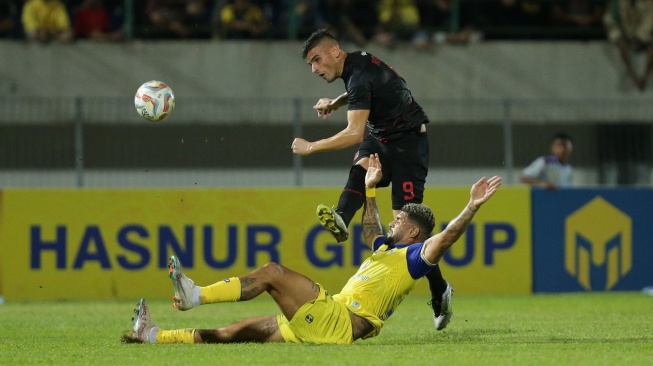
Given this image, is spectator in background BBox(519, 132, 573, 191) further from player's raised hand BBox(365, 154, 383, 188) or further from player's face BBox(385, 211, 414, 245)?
player's face BBox(385, 211, 414, 245)

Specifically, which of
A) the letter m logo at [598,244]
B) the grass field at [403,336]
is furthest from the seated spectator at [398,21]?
the grass field at [403,336]

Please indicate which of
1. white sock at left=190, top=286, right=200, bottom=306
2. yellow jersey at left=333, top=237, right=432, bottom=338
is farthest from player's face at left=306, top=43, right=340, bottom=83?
white sock at left=190, top=286, right=200, bottom=306

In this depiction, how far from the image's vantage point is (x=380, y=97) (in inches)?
393

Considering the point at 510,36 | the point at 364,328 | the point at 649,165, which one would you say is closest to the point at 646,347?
the point at 364,328

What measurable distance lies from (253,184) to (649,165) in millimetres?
5778

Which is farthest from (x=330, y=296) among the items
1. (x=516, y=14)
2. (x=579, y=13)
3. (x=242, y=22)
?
(x=579, y=13)

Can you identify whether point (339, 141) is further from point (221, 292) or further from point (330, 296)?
point (221, 292)

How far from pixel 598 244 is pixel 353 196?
22.7ft

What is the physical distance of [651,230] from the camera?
16031 millimetres

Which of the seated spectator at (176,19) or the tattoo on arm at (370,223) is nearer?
the tattoo on arm at (370,223)

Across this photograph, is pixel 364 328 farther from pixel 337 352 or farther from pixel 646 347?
pixel 646 347

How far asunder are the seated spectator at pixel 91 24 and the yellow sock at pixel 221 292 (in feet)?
34.4

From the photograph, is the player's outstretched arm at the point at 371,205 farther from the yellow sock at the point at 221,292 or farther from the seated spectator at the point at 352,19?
the seated spectator at the point at 352,19

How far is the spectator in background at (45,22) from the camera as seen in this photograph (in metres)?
18.0
